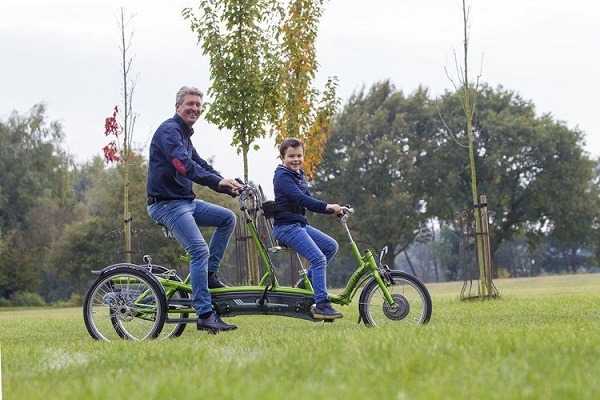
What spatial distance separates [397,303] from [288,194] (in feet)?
4.91

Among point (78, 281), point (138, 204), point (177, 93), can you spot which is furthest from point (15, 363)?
point (78, 281)

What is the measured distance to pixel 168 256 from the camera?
44.8 metres

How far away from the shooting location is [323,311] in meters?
8.18

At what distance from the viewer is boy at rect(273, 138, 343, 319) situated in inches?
324

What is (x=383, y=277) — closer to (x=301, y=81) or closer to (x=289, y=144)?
(x=289, y=144)

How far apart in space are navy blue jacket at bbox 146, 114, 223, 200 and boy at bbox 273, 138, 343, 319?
811 mm

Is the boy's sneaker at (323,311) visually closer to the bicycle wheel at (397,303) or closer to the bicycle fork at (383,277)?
the bicycle wheel at (397,303)

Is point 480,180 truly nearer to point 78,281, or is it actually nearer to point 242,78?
point 78,281

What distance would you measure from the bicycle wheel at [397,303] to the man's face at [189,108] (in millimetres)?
2318

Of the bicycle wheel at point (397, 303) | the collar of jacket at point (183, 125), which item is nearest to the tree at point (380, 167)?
the bicycle wheel at point (397, 303)

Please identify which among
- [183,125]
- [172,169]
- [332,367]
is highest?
[183,125]

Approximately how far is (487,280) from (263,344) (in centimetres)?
1112

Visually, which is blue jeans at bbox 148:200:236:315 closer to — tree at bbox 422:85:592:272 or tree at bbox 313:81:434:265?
tree at bbox 313:81:434:265

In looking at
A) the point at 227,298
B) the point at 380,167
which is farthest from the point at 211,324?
the point at 380,167
